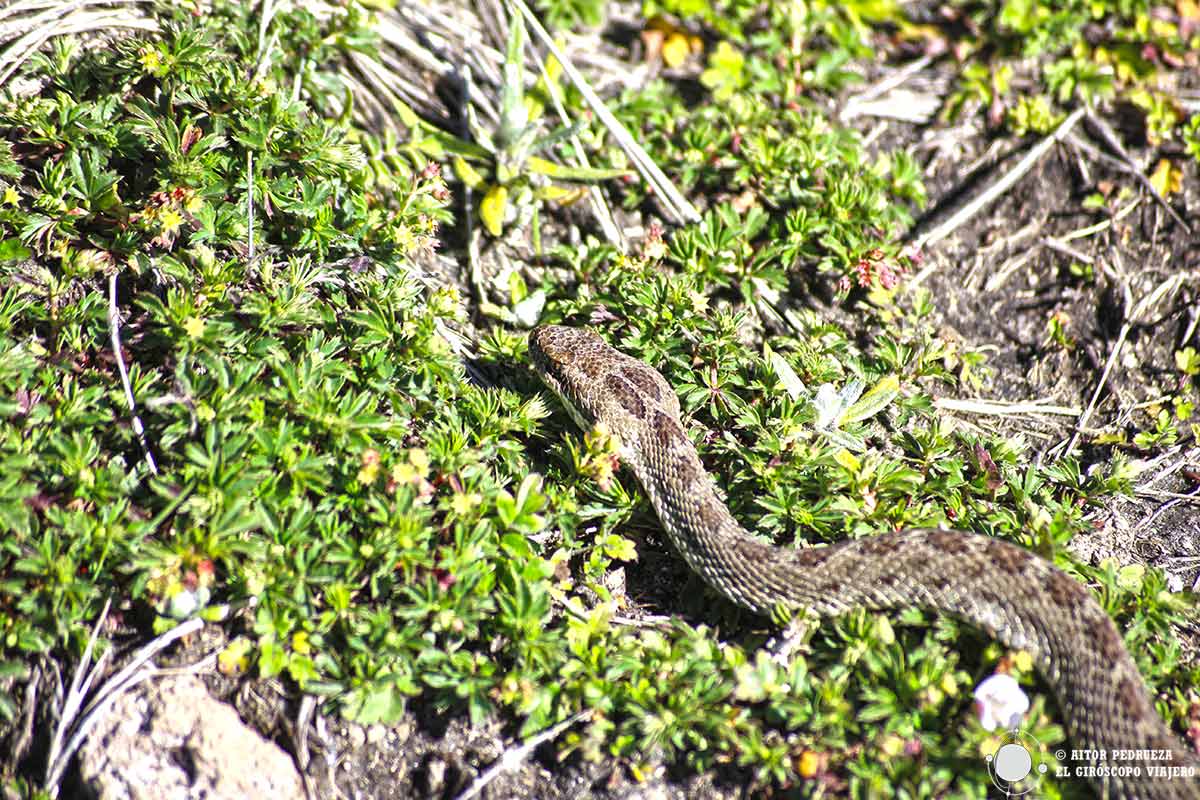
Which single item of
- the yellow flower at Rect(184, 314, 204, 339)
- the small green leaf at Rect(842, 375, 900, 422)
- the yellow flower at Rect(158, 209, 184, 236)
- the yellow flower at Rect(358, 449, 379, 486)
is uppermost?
the yellow flower at Rect(158, 209, 184, 236)

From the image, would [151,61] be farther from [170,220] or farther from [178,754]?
[178,754]

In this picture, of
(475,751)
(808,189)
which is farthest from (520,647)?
(808,189)

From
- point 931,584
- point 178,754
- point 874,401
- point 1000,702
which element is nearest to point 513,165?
point 874,401

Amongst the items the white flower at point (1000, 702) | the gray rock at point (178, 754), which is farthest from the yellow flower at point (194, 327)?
the white flower at point (1000, 702)

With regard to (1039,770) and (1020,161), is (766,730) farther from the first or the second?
(1020,161)

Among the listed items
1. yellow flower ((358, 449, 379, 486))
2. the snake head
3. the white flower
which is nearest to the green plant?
the snake head

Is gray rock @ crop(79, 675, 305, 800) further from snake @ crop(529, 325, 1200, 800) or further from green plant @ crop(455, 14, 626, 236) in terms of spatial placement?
green plant @ crop(455, 14, 626, 236)
